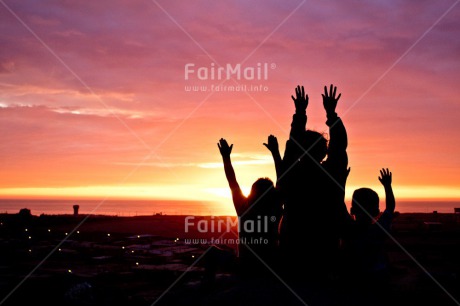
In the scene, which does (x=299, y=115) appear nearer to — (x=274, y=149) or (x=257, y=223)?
(x=274, y=149)

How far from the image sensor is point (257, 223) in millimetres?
5305

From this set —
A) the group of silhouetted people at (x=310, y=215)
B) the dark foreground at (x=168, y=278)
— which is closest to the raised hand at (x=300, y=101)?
the group of silhouetted people at (x=310, y=215)

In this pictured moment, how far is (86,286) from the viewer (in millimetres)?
6309

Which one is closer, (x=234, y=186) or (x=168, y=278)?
(x=234, y=186)

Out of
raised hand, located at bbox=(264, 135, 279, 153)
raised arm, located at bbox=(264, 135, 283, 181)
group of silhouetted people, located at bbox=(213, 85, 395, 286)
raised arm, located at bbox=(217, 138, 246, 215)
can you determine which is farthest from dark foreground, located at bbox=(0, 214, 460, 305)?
raised hand, located at bbox=(264, 135, 279, 153)

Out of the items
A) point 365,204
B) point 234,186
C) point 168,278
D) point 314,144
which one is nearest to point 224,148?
point 234,186

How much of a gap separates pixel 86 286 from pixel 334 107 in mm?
4395

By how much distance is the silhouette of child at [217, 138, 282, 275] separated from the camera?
518cm

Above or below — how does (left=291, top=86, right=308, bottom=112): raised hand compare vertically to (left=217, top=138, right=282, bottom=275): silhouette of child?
above

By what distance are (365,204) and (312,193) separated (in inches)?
38.5

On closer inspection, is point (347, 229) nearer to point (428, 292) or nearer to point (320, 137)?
point (320, 137)

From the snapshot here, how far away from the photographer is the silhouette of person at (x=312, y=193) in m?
4.80

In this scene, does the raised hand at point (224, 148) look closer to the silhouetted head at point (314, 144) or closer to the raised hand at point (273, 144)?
the raised hand at point (273, 144)

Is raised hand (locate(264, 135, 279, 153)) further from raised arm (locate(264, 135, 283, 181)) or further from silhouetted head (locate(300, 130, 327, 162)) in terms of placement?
silhouetted head (locate(300, 130, 327, 162))
